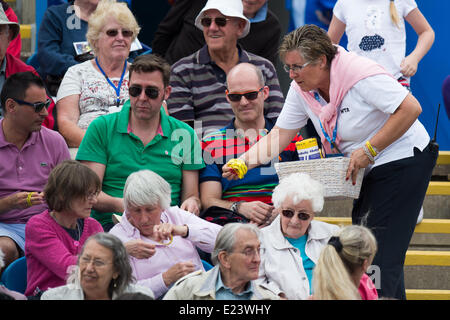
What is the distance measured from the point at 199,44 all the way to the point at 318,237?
2.37m

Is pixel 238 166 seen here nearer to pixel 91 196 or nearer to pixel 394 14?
pixel 91 196

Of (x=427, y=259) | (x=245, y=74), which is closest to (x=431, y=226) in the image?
(x=427, y=259)

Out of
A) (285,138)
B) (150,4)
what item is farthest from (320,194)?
(150,4)

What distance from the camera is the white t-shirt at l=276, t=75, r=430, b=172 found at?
364 centimetres

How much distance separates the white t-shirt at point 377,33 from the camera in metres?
5.51

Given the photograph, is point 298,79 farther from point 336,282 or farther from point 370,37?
point 370,37

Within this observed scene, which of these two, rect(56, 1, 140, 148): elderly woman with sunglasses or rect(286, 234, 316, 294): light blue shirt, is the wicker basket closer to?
rect(286, 234, 316, 294): light blue shirt

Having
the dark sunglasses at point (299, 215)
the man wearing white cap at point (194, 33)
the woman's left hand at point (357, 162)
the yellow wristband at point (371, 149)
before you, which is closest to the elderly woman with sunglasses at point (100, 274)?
the dark sunglasses at point (299, 215)

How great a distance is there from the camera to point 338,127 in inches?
152

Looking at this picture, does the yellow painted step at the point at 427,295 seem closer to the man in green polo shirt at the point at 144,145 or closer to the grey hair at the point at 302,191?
the grey hair at the point at 302,191

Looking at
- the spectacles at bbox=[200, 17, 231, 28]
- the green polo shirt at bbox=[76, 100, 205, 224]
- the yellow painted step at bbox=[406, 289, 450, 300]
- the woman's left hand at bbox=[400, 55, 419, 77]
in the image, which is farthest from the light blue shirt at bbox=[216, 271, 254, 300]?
the woman's left hand at bbox=[400, 55, 419, 77]

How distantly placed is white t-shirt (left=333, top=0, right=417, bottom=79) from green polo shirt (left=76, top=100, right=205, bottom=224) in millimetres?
1763

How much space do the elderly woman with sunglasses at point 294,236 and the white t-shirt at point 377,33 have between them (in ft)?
6.55

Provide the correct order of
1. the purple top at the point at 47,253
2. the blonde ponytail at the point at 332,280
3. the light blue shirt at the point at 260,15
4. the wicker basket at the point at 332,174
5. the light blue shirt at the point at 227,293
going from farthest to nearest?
1. the light blue shirt at the point at 260,15
2. the wicker basket at the point at 332,174
3. the purple top at the point at 47,253
4. the light blue shirt at the point at 227,293
5. the blonde ponytail at the point at 332,280
